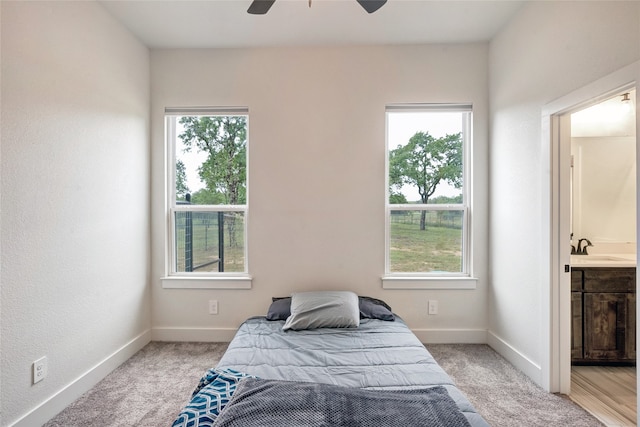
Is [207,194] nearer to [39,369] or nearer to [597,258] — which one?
[39,369]

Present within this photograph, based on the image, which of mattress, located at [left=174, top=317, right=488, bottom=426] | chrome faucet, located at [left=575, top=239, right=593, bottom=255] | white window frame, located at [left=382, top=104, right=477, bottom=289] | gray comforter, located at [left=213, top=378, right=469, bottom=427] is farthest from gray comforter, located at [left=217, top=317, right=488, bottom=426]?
chrome faucet, located at [left=575, top=239, right=593, bottom=255]

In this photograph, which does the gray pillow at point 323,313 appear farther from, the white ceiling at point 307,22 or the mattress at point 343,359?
the white ceiling at point 307,22

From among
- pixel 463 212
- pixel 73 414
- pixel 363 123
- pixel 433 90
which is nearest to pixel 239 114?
pixel 363 123

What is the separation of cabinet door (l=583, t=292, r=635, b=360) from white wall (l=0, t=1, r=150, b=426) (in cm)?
389

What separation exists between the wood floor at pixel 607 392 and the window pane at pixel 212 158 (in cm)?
315

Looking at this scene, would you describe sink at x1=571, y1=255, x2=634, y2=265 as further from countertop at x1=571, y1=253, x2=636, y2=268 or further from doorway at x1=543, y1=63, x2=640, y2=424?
doorway at x1=543, y1=63, x2=640, y2=424

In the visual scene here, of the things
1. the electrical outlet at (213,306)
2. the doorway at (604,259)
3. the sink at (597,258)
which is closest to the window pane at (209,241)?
the electrical outlet at (213,306)

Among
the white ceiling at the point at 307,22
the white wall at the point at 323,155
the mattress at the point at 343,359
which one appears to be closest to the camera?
the mattress at the point at 343,359

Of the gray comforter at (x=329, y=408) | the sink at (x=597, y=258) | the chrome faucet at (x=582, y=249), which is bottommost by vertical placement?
the gray comforter at (x=329, y=408)

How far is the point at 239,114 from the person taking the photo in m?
3.15

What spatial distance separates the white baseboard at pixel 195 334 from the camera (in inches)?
124

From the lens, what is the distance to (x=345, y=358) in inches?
77.7

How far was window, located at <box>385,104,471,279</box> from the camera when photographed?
10.5 feet

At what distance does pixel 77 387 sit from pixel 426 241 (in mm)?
3086
